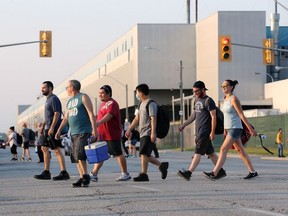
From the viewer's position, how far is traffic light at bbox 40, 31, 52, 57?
33094mm

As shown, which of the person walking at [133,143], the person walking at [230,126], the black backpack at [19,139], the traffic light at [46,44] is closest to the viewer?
the person walking at [230,126]

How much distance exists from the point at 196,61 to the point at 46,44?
126ft

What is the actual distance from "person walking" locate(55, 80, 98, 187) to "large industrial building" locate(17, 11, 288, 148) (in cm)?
4234

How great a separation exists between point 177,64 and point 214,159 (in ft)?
186

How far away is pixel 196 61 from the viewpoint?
70438mm

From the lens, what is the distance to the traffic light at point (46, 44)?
3309 centimetres

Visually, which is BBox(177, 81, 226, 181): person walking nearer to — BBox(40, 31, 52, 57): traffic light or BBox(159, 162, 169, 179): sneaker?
BBox(159, 162, 169, 179): sneaker

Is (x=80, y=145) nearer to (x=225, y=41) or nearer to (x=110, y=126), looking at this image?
(x=110, y=126)

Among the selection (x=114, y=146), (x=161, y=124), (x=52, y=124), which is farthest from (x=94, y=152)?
(x=52, y=124)

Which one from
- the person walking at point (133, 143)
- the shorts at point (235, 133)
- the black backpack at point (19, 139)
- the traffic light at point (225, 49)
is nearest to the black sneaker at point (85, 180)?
the shorts at point (235, 133)

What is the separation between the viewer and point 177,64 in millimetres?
70750

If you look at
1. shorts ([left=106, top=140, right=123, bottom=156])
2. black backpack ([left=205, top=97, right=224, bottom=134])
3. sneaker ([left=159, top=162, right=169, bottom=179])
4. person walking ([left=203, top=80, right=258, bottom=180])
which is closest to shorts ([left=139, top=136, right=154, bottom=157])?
sneaker ([left=159, top=162, right=169, bottom=179])

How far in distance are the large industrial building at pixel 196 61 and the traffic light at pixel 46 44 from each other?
2454 centimetres

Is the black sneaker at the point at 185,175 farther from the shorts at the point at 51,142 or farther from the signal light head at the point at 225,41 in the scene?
the signal light head at the point at 225,41
